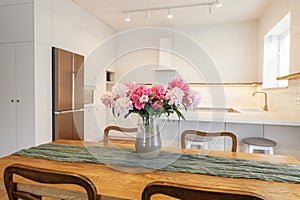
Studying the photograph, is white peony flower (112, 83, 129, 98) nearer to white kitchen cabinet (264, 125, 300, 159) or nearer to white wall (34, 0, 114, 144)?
white kitchen cabinet (264, 125, 300, 159)

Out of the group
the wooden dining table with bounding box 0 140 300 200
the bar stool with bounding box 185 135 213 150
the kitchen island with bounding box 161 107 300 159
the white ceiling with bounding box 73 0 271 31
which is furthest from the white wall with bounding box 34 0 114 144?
the bar stool with bounding box 185 135 213 150

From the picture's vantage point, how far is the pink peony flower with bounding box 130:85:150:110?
1151 millimetres

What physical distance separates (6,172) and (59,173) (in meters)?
0.27

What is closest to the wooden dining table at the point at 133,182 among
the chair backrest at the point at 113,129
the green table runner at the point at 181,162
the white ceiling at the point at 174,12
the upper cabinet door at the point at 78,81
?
the green table runner at the point at 181,162

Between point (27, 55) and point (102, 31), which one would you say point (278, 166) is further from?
point (102, 31)

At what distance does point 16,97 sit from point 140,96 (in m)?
2.63

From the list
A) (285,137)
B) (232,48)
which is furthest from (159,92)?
(232,48)

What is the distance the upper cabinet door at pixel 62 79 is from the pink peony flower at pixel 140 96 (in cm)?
248

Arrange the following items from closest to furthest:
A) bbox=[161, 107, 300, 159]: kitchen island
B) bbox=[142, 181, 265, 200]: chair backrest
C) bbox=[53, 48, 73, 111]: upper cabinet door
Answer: bbox=[142, 181, 265, 200]: chair backrest, bbox=[161, 107, 300, 159]: kitchen island, bbox=[53, 48, 73, 111]: upper cabinet door

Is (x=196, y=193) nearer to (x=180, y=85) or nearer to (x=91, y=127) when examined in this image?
(x=180, y=85)

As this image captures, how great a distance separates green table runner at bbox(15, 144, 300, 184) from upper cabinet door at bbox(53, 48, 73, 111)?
183 centimetres

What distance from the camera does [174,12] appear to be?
13.6ft

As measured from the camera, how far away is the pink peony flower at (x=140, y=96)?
115 centimetres

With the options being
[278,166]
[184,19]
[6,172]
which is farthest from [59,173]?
[184,19]
